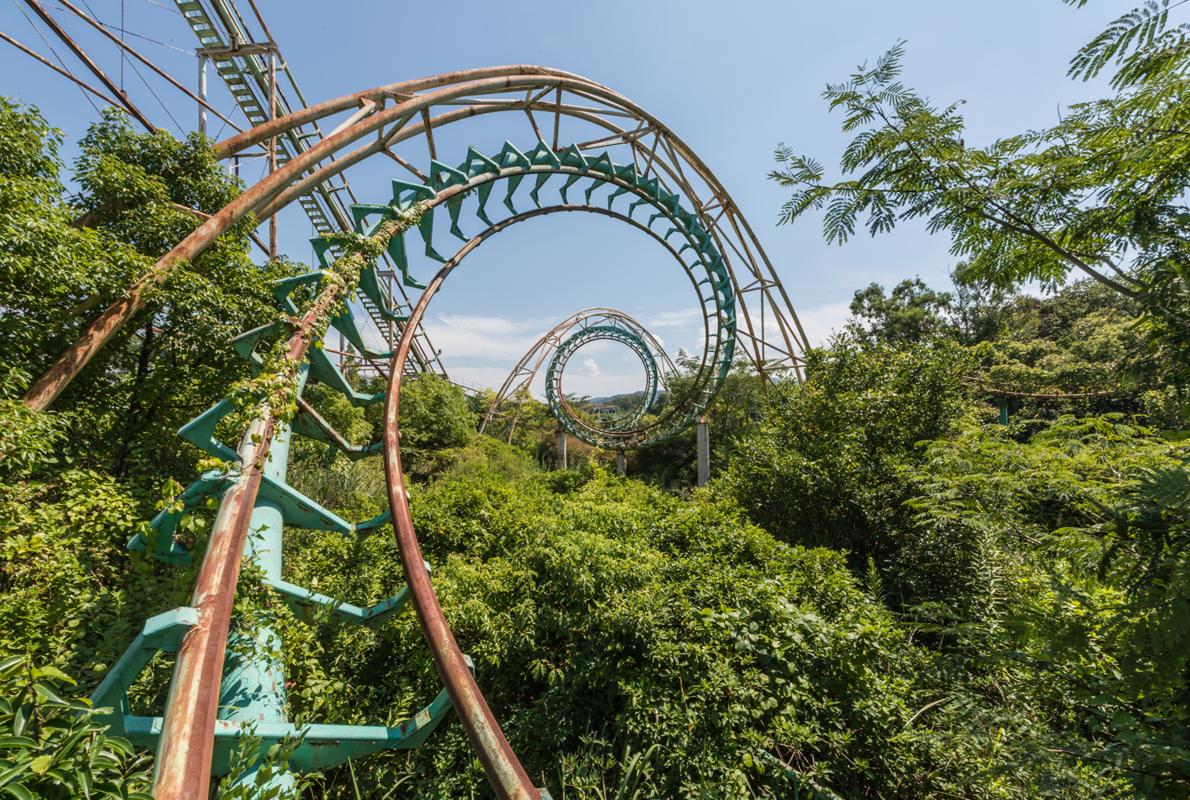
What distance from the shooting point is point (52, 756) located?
1.01 meters

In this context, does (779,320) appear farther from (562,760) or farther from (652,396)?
(562,760)

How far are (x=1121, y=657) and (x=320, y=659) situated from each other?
14.7ft

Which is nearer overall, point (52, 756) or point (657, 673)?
point (52, 756)

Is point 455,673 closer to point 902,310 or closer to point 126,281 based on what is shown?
point 126,281

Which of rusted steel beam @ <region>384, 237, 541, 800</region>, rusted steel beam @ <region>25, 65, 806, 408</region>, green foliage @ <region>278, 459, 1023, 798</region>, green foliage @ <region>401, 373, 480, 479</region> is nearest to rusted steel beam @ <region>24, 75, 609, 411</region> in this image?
rusted steel beam @ <region>25, 65, 806, 408</region>

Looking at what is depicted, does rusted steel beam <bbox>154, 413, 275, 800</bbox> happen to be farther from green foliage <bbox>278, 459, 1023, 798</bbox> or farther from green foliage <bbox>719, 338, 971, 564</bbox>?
green foliage <bbox>719, 338, 971, 564</bbox>

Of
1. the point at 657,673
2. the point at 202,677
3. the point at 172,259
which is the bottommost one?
the point at 657,673

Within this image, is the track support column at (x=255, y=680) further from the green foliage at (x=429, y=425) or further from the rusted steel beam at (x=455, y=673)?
the green foliage at (x=429, y=425)

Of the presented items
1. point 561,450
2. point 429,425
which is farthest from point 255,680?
point 429,425

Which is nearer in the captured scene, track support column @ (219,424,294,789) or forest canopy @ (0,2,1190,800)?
forest canopy @ (0,2,1190,800)

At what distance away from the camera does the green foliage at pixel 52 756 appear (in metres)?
0.94

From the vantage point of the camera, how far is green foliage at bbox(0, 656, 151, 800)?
944 millimetres

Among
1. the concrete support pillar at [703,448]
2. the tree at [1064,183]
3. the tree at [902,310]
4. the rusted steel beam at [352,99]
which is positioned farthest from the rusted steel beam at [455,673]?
the tree at [902,310]

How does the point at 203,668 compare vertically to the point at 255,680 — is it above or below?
above
